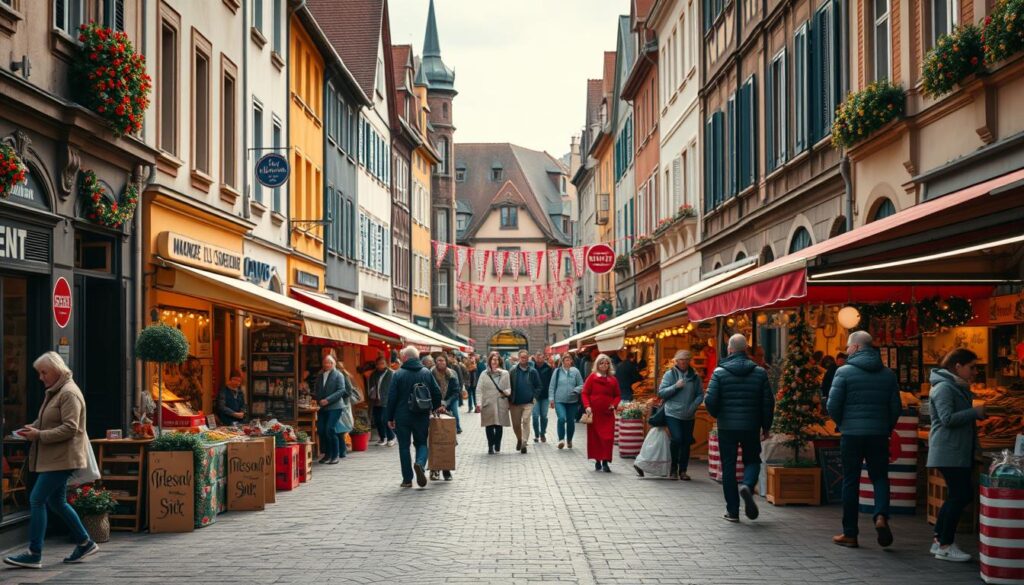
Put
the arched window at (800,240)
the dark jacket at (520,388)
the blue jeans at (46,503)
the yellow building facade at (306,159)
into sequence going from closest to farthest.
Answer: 1. the blue jeans at (46,503)
2. the arched window at (800,240)
3. the dark jacket at (520,388)
4. the yellow building facade at (306,159)

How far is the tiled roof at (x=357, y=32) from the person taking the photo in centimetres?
4394

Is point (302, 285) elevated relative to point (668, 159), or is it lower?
lower

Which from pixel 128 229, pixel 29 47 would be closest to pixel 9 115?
pixel 29 47

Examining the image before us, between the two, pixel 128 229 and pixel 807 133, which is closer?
pixel 128 229

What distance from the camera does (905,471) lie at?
45.6ft

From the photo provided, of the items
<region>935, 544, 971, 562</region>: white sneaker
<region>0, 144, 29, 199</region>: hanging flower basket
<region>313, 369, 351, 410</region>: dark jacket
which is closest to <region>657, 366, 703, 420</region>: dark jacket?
<region>313, 369, 351, 410</region>: dark jacket

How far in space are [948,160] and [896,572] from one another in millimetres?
6869

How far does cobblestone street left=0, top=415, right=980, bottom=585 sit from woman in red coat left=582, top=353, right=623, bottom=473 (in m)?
2.48

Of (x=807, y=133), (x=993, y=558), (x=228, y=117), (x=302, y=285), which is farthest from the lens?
(x=302, y=285)

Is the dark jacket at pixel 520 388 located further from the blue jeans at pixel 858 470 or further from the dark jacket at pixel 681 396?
the blue jeans at pixel 858 470

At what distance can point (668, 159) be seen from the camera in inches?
1577

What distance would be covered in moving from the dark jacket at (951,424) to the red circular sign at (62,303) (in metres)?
8.45

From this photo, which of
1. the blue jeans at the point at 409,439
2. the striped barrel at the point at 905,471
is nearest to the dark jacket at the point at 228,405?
the blue jeans at the point at 409,439

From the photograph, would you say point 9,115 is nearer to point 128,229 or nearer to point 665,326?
point 128,229
